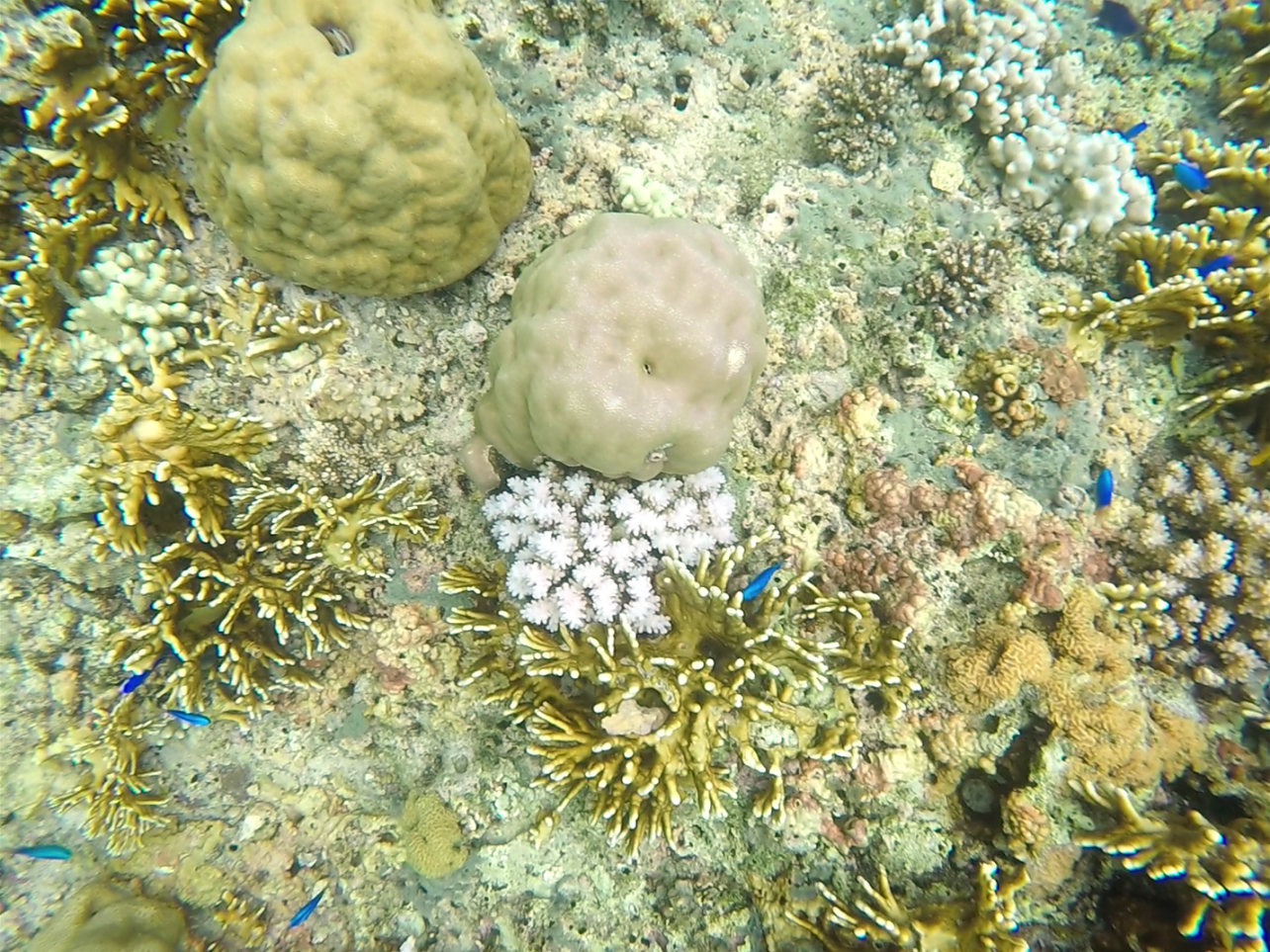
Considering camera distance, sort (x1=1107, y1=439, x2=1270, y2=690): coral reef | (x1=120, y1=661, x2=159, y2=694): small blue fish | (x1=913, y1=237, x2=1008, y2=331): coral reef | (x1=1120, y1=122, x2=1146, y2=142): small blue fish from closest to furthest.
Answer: (x1=1107, y1=439, x2=1270, y2=690): coral reef
(x1=913, y1=237, x2=1008, y2=331): coral reef
(x1=120, y1=661, x2=159, y2=694): small blue fish
(x1=1120, y1=122, x2=1146, y2=142): small blue fish

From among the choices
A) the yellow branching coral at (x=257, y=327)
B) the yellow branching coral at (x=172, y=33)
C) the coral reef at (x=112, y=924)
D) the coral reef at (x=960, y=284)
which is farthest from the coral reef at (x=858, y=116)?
the coral reef at (x=112, y=924)

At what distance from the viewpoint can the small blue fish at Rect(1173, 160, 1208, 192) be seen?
4.26 m

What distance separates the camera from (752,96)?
450 centimetres

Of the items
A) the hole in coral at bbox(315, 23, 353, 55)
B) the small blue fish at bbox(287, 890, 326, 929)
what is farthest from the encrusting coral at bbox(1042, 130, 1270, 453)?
the small blue fish at bbox(287, 890, 326, 929)

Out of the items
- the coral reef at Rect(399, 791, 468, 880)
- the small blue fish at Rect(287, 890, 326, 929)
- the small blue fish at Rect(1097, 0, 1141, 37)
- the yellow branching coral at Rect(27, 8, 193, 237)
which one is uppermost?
the small blue fish at Rect(1097, 0, 1141, 37)

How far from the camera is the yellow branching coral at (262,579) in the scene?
168 inches

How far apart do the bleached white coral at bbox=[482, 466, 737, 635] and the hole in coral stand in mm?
2495

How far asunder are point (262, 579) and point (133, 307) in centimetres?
189

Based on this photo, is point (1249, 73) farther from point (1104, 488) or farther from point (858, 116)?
point (1104, 488)

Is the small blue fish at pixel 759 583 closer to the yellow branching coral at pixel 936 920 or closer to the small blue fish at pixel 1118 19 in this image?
the yellow branching coral at pixel 936 920

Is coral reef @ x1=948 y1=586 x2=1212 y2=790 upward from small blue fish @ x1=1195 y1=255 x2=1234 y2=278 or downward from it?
downward

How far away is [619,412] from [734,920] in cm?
379

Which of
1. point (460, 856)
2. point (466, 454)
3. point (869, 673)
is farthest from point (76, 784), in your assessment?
Answer: point (869, 673)

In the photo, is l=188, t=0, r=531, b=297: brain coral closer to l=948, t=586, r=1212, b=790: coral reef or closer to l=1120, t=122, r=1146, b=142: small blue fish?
l=948, t=586, r=1212, b=790: coral reef
